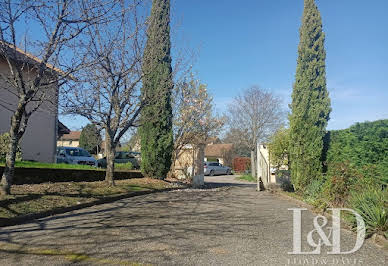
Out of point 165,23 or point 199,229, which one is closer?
point 199,229

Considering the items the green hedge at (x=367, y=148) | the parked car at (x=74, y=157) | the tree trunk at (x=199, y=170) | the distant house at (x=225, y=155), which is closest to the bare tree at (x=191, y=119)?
the tree trunk at (x=199, y=170)

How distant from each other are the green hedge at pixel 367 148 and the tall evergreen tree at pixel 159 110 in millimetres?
6903

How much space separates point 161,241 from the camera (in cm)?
449

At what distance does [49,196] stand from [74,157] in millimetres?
10751

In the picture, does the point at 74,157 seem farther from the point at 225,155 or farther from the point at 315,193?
the point at 225,155

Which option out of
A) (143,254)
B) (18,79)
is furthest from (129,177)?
(143,254)

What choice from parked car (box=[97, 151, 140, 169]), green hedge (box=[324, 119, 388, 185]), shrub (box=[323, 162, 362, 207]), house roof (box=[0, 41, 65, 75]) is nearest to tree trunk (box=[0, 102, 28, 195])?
house roof (box=[0, 41, 65, 75])

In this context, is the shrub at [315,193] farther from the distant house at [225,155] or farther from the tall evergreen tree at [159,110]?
the distant house at [225,155]

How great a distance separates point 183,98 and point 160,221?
12.0 m

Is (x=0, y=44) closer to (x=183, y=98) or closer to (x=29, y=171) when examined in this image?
(x=29, y=171)

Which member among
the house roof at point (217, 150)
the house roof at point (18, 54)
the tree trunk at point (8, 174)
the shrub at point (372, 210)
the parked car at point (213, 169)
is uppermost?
the house roof at point (18, 54)

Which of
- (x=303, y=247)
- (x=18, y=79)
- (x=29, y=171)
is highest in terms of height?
(x=18, y=79)

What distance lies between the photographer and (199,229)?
534 cm

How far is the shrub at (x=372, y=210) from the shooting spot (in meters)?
4.83
